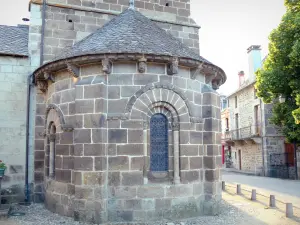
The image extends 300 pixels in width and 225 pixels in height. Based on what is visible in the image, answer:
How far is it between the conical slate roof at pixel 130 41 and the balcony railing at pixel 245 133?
16600 millimetres

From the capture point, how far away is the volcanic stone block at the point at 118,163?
8250 mm

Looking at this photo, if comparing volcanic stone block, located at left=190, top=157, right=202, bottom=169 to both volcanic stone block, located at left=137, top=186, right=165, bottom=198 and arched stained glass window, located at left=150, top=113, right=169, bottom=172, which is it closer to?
arched stained glass window, located at left=150, top=113, right=169, bottom=172

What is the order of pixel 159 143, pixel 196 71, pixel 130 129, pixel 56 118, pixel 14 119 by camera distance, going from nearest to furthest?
pixel 130 129
pixel 159 143
pixel 196 71
pixel 56 118
pixel 14 119

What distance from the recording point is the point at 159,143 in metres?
8.87

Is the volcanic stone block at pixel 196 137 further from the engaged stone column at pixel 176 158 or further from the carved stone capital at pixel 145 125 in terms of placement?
the carved stone capital at pixel 145 125

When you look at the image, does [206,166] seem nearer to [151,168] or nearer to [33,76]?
[151,168]

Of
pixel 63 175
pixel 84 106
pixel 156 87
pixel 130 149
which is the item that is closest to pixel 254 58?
pixel 156 87

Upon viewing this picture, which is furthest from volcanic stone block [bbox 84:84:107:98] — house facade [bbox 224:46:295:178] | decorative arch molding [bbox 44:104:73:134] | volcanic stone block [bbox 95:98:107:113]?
house facade [bbox 224:46:295:178]

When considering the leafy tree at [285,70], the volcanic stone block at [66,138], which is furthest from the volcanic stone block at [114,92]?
the leafy tree at [285,70]

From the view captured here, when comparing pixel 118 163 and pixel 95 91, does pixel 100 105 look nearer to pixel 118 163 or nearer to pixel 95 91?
pixel 95 91

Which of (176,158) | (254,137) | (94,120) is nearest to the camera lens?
(94,120)

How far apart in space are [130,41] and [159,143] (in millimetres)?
2937

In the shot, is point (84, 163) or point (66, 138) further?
point (66, 138)

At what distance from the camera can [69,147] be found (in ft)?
29.0
